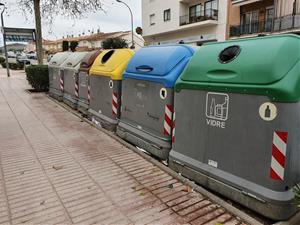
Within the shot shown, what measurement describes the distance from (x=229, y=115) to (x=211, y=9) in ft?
75.8

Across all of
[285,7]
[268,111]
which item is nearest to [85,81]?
[268,111]

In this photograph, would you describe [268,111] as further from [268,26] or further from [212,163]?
[268,26]

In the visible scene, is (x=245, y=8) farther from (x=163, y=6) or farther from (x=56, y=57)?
(x=56, y=57)

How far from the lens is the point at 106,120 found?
602cm

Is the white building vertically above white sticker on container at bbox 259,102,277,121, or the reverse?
the white building

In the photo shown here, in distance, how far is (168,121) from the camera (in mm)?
4125

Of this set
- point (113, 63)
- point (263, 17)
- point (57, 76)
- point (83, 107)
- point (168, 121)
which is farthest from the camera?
point (263, 17)

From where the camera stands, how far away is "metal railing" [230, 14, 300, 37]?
1866 centimetres

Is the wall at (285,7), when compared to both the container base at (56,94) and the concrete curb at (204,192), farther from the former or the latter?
the concrete curb at (204,192)

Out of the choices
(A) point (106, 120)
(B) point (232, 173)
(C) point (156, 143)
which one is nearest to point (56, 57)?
(A) point (106, 120)

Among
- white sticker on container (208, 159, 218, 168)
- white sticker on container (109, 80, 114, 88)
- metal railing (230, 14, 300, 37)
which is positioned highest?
metal railing (230, 14, 300, 37)

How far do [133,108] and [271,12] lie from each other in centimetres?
1962

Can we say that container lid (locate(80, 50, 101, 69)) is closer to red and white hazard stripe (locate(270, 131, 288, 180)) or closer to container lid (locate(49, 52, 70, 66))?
container lid (locate(49, 52, 70, 66))

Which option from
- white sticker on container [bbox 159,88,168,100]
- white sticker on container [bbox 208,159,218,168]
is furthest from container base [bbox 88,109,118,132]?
white sticker on container [bbox 208,159,218,168]
